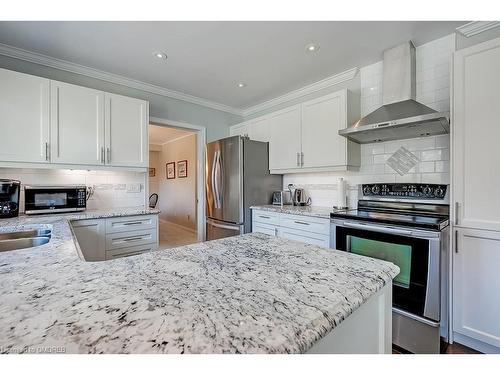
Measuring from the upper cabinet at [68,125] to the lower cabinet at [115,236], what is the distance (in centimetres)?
64

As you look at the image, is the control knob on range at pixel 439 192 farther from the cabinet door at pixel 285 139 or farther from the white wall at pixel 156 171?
the white wall at pixel 156 171

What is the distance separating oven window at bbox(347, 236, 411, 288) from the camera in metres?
1.68

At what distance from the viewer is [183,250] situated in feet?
3.13

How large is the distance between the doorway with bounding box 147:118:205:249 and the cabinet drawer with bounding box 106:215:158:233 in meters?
1.96

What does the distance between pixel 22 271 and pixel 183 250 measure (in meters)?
0.51

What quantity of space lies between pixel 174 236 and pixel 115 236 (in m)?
2.87

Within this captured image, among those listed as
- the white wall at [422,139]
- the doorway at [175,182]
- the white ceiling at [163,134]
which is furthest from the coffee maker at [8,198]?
the white ceiling at [163,134]

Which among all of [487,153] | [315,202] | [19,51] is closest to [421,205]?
[487,153]

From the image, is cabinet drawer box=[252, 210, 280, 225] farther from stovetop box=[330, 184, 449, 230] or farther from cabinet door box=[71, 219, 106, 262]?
cabinet door box=[71, 219, 106, 262]

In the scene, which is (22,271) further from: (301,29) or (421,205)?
(421,205)

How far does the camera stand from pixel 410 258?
1.66 meters

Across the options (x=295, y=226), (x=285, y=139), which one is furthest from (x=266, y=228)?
(x=285, y=139)

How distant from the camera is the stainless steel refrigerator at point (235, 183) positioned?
9.46ft

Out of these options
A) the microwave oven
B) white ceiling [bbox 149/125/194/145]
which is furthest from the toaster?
white ceiling [bbox 149/125/194/145]
